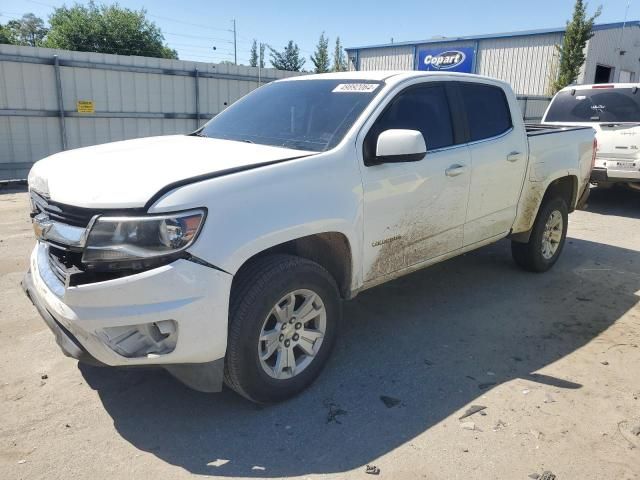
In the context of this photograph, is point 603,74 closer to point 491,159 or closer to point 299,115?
point 491,159

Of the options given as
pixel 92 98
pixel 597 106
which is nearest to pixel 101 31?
pixel 92 98

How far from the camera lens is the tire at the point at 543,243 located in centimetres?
539

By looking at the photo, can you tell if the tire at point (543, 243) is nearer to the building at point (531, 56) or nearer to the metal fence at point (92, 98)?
the metal fence at point (92, 98)

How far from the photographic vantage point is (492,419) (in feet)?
10.1

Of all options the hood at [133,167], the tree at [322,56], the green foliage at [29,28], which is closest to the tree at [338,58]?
the tree at [322,56]

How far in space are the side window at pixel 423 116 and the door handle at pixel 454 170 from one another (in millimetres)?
178

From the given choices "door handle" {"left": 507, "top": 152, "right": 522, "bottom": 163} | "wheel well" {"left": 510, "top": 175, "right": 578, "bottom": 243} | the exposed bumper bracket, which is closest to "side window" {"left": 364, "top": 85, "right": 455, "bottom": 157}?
"door handle" {"left": 507, "top": 152, "right": 522, "bottom": 163}

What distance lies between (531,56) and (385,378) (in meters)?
27.4

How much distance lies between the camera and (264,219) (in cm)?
284

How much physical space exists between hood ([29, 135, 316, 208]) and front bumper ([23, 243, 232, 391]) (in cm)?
40

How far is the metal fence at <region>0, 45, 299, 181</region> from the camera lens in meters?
10.7

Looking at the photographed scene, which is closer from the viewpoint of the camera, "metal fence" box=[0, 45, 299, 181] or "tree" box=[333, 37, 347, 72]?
"metal fence" box=[0, 45, 299, 181]

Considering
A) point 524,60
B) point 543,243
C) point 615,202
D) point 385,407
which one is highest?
point 524,60

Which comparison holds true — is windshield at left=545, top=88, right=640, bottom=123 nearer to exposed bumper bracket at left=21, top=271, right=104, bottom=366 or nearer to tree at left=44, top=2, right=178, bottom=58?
exposed bumper bracket at left=21, top=271, right=104, bottom=366
